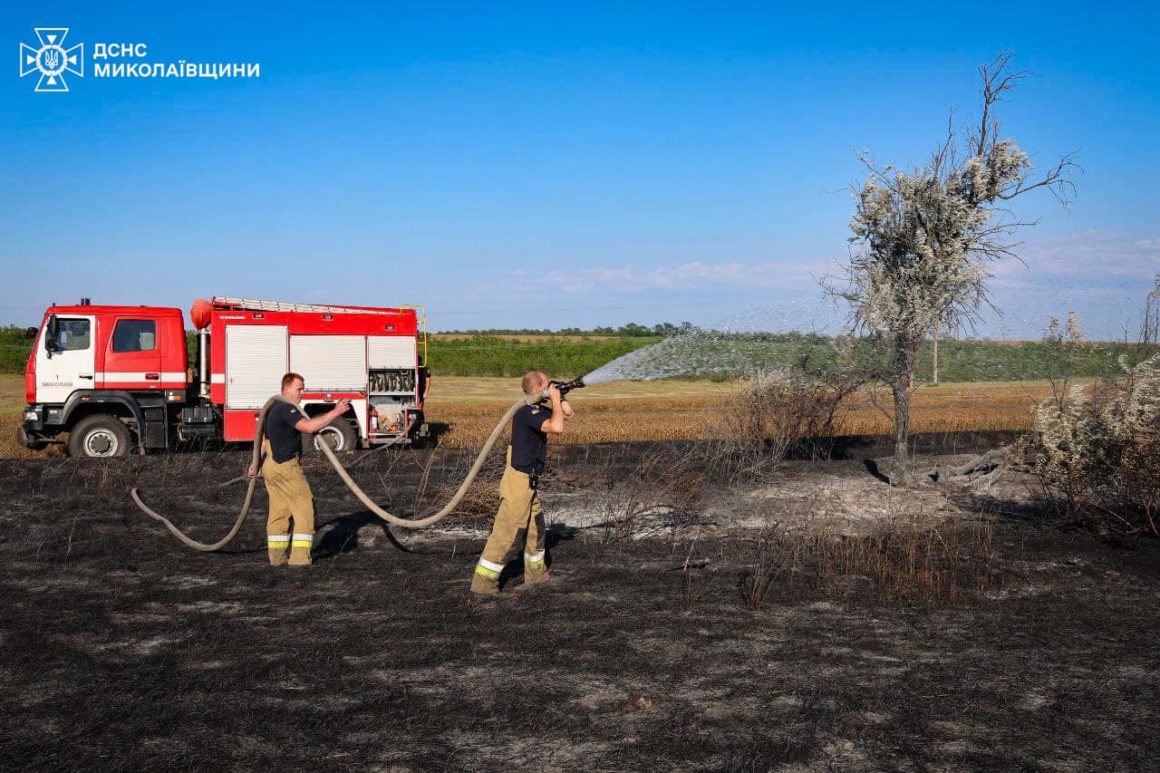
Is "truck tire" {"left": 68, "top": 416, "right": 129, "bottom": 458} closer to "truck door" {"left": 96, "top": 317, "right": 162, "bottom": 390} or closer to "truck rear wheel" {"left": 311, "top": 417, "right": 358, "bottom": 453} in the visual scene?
"truck door" {"left": 96, "top": 317, "right": 162, "bottom": 390}

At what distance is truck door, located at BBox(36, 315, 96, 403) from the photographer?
1622 centimetres

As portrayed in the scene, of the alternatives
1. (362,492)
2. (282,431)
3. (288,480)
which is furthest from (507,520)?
(282,431)

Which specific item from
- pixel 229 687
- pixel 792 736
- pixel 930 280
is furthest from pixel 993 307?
pixel 229 687

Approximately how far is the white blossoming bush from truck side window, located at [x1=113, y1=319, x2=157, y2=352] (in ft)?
45.7

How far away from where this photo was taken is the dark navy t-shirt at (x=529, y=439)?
8133 millimetres

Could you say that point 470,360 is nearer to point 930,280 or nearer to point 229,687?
point 930,280

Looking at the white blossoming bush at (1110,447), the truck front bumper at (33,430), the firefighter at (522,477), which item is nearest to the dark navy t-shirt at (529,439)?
the firefighter at (522,477)

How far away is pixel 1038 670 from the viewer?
6.29 metres

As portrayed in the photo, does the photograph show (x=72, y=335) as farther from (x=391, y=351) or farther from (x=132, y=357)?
(x=391, y=351)

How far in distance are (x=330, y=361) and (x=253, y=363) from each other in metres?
1.36

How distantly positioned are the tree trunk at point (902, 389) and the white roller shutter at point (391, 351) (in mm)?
9049

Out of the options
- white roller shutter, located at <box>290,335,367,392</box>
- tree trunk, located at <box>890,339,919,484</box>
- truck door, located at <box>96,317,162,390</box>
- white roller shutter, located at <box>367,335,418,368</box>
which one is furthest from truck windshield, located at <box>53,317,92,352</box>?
tree trunk, located at <box>890,339,919,484</box>

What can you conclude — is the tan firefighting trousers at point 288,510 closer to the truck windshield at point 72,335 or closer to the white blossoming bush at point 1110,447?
the white blossoming bush at point 1110,447

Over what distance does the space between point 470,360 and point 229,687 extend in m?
52.9
